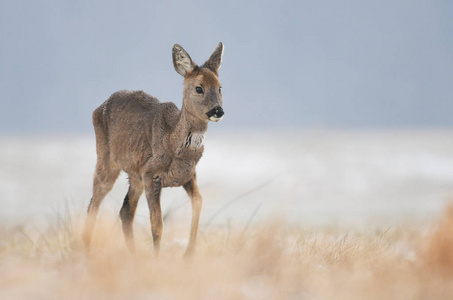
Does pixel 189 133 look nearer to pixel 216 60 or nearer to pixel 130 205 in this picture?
pixel 216 60

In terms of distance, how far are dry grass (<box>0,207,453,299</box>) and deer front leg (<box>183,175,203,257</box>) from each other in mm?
176

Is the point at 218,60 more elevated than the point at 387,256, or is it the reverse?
the point at 218,60

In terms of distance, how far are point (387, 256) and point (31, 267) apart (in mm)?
4126

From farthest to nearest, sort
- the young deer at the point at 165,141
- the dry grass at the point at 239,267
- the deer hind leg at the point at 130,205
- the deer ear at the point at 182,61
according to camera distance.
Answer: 1. the deer hind leg at the point at 130,205
2. the deer ear at the point at 182,61
3. the young deer at the point at 165,141
4. the dry grass at the point at 239,267

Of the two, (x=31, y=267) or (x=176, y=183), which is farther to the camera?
(x=176, y=183)

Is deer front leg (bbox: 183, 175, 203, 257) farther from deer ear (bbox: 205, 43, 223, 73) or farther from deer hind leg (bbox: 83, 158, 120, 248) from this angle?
deer hind leg (bbox: 83, 158, 120, 248)

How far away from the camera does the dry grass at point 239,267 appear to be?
5324 millimetres

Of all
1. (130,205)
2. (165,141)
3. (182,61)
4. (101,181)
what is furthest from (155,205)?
(182,61)

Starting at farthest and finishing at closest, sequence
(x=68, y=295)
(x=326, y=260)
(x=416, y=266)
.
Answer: (x=326, y=260) → (x=416, y=266) → (x=68, y=295)

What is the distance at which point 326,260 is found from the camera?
25.4 feet

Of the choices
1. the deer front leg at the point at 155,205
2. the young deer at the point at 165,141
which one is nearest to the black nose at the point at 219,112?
the young deer at the point at 165,141

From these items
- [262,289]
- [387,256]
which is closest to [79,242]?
[262,289]

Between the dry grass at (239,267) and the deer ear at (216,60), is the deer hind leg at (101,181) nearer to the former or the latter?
the dry grass at (239,267)

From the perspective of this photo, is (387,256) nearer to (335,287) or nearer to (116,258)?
(335,287)
